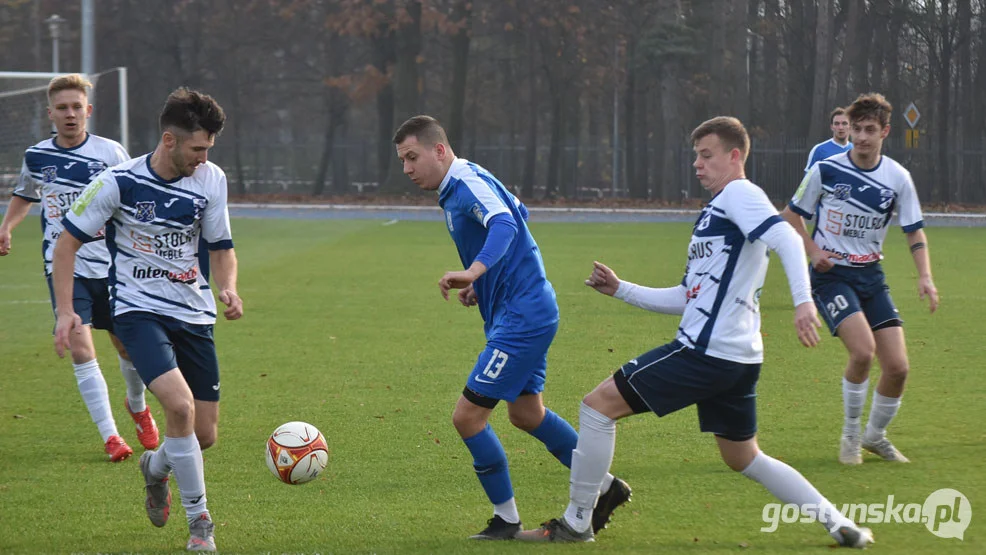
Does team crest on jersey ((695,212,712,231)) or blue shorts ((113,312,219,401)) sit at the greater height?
team crest on jersey ((695,212,712,231))

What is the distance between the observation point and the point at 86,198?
522 cm

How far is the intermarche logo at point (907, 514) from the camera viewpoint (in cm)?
534

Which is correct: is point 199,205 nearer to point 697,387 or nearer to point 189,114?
point 189,114

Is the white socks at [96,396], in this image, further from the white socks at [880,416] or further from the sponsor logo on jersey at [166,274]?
the white socks at [880,416]

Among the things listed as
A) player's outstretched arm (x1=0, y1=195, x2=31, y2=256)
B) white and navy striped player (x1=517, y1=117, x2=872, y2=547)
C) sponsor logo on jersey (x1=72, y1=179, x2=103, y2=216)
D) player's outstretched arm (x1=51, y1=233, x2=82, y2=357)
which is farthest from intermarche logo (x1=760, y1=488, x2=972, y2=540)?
player's outstretched arm (x1=0, y1=195, x2=31, y2=256)

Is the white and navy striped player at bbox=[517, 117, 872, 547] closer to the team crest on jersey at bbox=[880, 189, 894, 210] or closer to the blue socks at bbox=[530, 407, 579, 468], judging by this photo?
the blue socks at bbox=[530, 407, 579, 468]

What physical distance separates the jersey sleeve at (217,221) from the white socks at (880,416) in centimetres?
382

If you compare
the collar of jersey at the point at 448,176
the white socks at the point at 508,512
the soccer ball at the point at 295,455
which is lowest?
the white socks at the point at 508,512

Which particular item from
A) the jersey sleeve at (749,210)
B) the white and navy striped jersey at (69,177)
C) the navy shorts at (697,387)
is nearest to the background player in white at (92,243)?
the white and navy striped jersey at (69,177)

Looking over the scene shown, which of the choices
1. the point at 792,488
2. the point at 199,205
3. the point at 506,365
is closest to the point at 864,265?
the point at 792,488

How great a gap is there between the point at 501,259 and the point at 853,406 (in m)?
2.63

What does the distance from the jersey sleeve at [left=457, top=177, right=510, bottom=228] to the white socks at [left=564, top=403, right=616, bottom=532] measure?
0.94 metres

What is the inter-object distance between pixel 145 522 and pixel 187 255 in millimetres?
1358

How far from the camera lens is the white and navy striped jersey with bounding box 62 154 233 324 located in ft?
17.1
